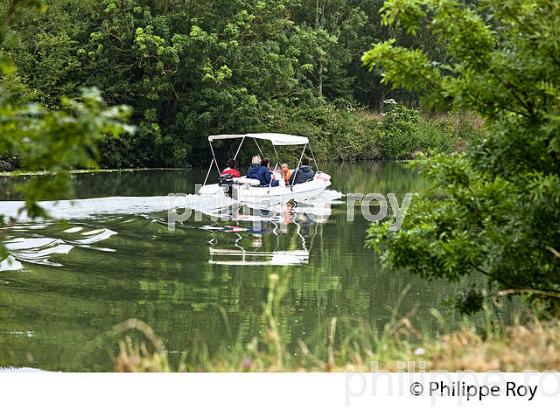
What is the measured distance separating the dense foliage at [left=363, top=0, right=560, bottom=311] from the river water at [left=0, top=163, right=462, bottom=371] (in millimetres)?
2032

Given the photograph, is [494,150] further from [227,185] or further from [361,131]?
[361,131]

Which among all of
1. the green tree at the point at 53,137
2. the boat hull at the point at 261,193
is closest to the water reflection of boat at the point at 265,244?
the boat hull at the point at 261,193

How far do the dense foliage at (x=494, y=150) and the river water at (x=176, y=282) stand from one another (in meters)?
2.03

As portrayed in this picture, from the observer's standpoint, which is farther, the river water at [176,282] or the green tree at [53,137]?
the river water at [176,282]

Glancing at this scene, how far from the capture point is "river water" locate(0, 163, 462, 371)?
11695 millimetres

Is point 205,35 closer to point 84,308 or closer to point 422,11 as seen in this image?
point 84,308

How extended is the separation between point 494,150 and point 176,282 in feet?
26.2

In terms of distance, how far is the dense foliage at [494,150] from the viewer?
8459 mm

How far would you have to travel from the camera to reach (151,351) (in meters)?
11.1

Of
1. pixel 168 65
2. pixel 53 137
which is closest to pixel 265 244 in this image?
pixel 53 137

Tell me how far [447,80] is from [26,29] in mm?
37314

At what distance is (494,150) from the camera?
891 cm

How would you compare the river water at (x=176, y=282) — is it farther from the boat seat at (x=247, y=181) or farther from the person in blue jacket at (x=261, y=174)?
the person in blue jacket at (x=261, y=174)
